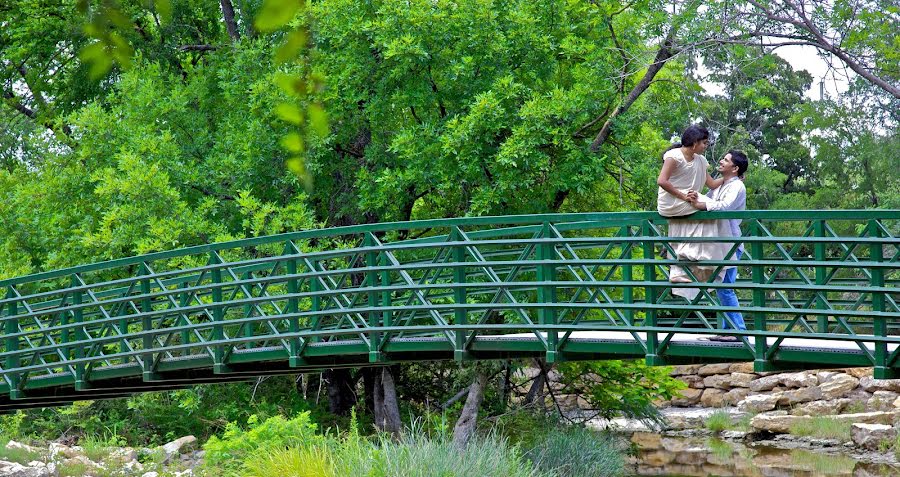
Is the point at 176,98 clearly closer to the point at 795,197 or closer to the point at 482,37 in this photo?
A: the point at 482,37

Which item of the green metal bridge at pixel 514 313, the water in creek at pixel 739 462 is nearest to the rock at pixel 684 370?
the water in creek at pixel 739 462

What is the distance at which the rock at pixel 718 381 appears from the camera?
1037 inches

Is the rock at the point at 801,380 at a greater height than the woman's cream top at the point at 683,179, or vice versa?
the woman's cream top at the point at 683,179

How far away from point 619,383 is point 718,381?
1022cm

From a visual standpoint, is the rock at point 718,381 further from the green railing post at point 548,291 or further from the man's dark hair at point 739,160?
the man's dark hair at point 739,160

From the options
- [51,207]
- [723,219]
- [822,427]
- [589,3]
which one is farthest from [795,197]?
[723,219]

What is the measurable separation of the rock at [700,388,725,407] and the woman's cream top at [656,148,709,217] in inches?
708

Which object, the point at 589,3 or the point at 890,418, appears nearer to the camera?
the point at 589,3

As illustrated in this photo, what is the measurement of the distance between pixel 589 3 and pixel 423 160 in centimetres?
355

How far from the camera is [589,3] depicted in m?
16.8

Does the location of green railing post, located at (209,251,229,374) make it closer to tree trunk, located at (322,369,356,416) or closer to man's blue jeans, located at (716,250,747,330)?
man's blue jeans, located at (716,250,747,330)

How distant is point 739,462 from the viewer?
19484mm

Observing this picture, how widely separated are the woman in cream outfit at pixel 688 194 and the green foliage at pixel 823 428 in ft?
44.8

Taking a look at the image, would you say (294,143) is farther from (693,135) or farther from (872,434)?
(872,434)
